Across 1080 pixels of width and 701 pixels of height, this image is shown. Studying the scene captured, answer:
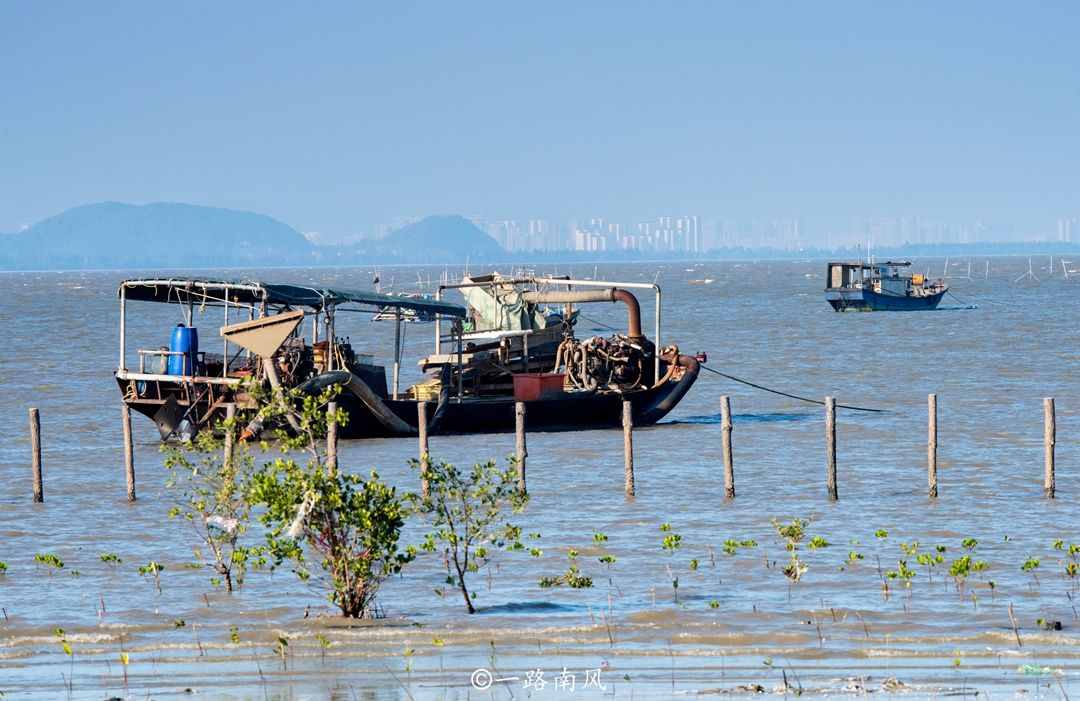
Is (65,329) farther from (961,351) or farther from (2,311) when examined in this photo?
(961,351)

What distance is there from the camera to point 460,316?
40625 millimetres

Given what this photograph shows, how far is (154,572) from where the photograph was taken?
75.1 ft

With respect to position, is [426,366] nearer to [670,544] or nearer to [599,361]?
[599,361]

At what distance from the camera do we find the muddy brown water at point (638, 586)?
16.6 metres

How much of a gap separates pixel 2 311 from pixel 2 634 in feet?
426

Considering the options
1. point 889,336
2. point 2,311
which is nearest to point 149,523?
point 889,336

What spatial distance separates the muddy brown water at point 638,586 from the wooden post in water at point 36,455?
0.40 metres

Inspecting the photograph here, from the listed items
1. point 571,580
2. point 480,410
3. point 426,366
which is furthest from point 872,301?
point 571,580

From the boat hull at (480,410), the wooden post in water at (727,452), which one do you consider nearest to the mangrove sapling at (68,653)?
the wooden post in water at (727,452)

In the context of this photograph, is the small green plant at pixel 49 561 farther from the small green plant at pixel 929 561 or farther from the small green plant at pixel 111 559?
the small green plant at pixel 929 561

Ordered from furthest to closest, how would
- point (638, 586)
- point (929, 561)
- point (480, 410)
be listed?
point (480, 410)
point (638, 586)
point (929, 561)

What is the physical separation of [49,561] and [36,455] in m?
7.39

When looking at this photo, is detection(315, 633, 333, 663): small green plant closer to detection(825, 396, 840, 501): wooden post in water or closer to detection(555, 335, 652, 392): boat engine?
detection(825, 396, 840, 501): wooden post in water

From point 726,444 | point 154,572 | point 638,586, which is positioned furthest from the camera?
point 726,444
